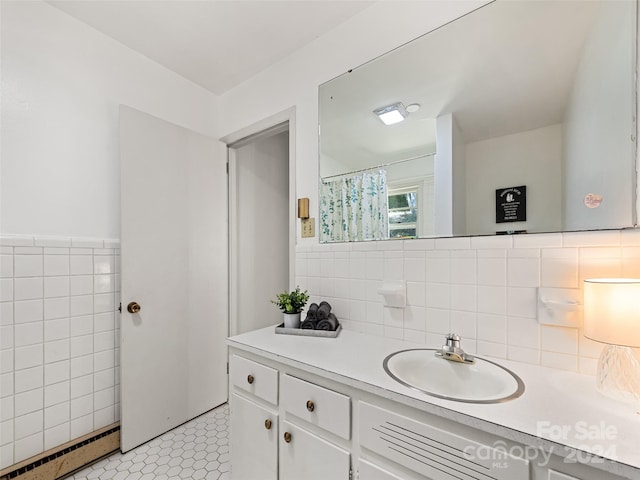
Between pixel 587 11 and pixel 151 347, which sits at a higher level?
pixel 587 11

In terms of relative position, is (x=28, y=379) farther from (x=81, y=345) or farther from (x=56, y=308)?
(x=56, y=308)

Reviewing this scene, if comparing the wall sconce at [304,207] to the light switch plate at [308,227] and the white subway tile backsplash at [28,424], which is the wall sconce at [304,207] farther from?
the white subway tile backsplash at [28,424]

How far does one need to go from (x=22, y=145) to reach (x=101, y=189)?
39 centimetres

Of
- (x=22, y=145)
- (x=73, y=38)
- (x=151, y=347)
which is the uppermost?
(x=73, y=38)

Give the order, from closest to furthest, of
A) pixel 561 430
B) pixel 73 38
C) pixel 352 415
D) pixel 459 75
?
1. pixel 561 430
2. pixel 352 415
3. pixel 459 75
4. pixel 73 38

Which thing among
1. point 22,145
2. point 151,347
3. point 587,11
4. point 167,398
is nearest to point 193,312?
point 151,347

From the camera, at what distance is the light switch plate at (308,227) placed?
1779 millimetres

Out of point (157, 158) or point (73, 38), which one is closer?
point (73, 38)

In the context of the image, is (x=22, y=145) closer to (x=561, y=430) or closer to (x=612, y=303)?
(x=561, y=430)

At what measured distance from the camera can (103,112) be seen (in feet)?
5.93

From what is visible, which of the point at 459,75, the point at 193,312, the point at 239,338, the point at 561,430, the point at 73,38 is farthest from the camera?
the point at 193,312

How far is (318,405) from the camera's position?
1.05 metres

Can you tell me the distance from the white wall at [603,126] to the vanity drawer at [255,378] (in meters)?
1.29

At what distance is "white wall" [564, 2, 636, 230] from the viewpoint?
93cm
